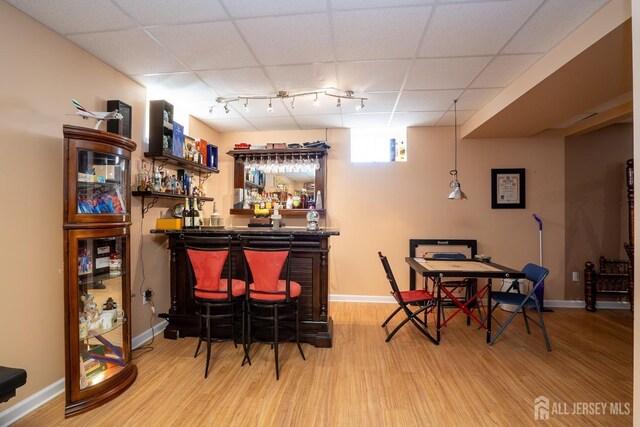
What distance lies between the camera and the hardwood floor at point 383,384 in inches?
74.9

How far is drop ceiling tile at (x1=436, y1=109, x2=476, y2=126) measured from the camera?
3.81 meters

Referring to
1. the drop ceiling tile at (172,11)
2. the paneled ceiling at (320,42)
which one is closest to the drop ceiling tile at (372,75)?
the paneled ceiling at (320,42)

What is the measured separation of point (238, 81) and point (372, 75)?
4.71ft

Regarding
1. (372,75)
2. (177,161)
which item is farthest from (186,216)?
(372,75)

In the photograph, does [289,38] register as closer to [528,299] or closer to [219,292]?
[219,292]

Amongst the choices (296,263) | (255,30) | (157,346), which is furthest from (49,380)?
(255,30)

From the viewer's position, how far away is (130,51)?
2.39 metres

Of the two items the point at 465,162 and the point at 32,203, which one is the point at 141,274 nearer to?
the point at 32,203

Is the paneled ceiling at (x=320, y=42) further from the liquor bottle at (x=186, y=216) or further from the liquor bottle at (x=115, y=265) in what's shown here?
the liquor bottle at (x=115, y=265)

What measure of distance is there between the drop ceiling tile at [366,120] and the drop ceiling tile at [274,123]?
83cm

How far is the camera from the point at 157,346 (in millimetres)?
2914

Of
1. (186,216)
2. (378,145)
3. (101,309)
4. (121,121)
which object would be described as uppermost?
(378,145)

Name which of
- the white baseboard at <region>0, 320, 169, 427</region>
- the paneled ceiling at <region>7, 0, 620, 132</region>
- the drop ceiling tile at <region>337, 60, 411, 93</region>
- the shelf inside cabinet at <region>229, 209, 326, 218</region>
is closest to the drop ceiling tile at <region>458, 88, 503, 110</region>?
the paneled ceiling at <region>7, 0, 620, 132</region>

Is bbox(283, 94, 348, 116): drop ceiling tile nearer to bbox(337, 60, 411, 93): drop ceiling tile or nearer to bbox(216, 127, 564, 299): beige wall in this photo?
bbox(337, 60, 411, 93): drop ceiling tile
